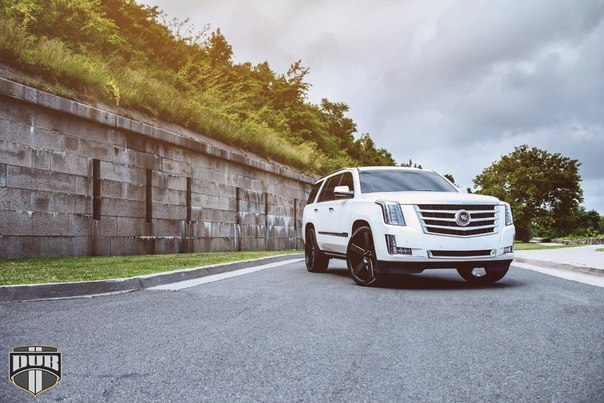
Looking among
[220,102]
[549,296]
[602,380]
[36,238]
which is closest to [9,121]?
[36,238]

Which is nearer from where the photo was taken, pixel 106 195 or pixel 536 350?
pixel 536 350

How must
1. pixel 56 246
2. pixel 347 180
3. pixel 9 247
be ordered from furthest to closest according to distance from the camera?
pixel 56 246
pixel 9 247
pixel 347 180

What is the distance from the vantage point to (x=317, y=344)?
482 centimetres

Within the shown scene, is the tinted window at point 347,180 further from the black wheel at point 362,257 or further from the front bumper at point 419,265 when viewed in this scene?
the front bumper at point 419,265

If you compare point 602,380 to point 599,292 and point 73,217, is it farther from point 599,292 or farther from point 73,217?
point 73,217

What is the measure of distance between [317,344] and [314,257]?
677 cm

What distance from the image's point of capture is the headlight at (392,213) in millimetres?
8594

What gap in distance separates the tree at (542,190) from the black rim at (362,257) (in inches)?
2186

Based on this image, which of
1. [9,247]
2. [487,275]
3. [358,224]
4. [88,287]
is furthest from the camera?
[9,247]

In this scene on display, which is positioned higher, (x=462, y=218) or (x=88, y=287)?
(x=462, y=218)

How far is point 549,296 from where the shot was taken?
773 cm

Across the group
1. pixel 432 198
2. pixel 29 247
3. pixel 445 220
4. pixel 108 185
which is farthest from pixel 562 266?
pixel 29 247

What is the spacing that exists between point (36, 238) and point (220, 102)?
1471 centimetres

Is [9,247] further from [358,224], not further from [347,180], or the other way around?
[358,224]
